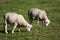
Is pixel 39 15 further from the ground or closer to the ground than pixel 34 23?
further from the ground

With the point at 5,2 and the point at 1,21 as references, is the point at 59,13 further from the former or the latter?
the point at 5,2

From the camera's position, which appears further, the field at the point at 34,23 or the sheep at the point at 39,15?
the sheep at the point at 39,15

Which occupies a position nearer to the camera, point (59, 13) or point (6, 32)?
point (6, 32)

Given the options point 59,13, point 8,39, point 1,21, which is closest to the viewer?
point 8,39

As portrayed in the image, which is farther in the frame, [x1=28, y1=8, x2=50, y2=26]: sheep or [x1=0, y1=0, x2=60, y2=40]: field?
[x1=28, y1=8, x2=50, y2=26]: sheep

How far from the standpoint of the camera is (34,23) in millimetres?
23203

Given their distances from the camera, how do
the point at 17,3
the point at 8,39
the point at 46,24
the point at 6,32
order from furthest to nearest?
the point at 17,3, the point at 46,24, the point at 6,32, the point at 8,39

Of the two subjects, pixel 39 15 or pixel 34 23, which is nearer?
pixel 39 15

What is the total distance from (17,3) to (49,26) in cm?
1347

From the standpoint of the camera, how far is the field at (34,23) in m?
18.7

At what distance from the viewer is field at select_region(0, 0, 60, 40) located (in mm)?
18719

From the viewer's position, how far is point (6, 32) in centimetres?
1922

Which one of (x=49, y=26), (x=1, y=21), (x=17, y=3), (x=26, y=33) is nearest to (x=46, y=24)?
(x=49, y=26)

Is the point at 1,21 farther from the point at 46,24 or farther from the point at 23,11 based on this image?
the point at 23,11
